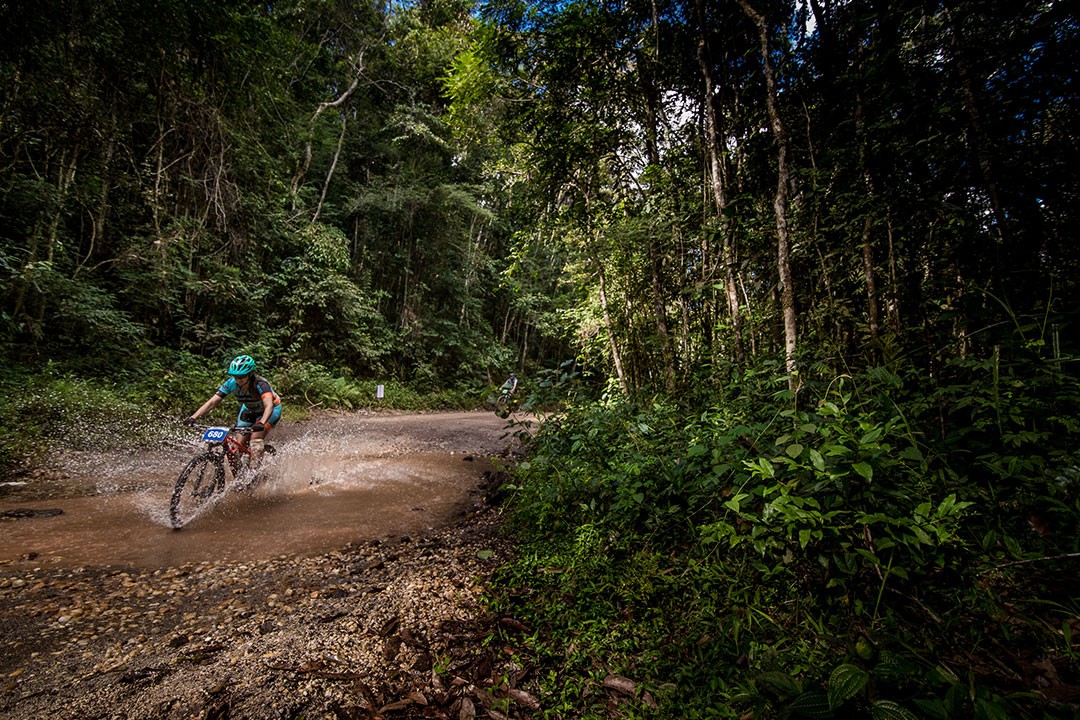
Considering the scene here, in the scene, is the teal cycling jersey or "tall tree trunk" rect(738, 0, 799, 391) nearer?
"tall tree trunk" rect(738, 0, 799, 391)

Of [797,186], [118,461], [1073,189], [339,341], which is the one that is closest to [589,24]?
[797,186]

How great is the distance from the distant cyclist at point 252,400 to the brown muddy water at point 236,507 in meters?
0.66

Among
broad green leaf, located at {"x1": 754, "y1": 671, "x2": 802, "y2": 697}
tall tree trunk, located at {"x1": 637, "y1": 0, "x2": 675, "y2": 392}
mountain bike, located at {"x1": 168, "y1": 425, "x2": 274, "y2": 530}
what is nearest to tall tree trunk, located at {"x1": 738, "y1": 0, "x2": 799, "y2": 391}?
tall tree trunk, located at {"x1": 637, "y1": 0, "x2": 675, "y2": 392}

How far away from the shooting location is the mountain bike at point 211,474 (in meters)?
4.51

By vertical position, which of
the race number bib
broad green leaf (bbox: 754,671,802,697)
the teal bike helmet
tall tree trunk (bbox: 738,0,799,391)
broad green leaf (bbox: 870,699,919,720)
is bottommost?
broad green leaf (bbox: 754,671,802,697)

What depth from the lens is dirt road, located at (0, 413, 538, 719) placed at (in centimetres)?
199

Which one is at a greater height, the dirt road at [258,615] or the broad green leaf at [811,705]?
the broad green leaf at [811,705]

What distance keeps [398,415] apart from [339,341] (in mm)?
4165

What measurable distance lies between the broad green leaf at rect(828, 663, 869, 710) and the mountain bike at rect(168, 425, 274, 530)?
18.4 feet

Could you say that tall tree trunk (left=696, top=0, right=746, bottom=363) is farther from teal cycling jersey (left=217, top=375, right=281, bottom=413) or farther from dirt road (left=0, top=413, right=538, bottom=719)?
teal cycling jersey (left=217, top=375, right=281, bottom=413)

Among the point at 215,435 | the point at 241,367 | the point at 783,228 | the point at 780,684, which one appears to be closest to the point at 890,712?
the point at 780,684

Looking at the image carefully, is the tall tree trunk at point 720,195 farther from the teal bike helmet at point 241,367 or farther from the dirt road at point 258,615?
the teal bike helmet at point 241,367

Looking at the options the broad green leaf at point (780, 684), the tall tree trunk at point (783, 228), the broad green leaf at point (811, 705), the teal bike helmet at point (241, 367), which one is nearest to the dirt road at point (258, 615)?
the broad green leaf at point (780, 684)

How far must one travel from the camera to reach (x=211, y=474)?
5.19m
